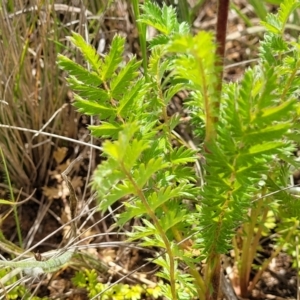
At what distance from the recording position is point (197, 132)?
92 centimetres

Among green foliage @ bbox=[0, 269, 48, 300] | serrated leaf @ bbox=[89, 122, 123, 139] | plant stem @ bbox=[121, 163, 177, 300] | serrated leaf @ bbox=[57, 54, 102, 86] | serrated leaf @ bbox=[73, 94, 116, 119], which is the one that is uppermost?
serrated leaf @ bbox=[57, 54, 102, 86]

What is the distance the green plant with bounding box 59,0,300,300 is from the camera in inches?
26.9

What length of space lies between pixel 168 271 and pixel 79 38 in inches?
16.1

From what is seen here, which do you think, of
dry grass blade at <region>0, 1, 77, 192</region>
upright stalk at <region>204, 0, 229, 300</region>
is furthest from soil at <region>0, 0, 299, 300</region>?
upright stalk at <region>204, 0, 229, 300</region>

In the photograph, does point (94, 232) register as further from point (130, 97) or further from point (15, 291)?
point (130, 97)

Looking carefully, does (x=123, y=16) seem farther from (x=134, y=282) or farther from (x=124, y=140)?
(x=124, y=140)

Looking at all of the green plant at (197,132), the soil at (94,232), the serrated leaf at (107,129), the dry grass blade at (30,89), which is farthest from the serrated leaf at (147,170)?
the dry grass blade at (30,89)

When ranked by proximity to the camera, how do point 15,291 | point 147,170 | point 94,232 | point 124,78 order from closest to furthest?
1. point 147,170
2. point 124,78
3. point 15,291
4. point 94,232

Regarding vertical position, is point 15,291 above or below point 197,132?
below

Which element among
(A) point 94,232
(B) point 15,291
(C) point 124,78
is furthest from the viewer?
(A) point 94,232

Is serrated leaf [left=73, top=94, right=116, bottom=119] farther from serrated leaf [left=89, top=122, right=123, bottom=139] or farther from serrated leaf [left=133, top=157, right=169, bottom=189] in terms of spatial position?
serrated leaf [left=133, top=157, right=169, bottom=189]

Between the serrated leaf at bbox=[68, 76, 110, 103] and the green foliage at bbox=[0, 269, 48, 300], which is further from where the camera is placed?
the green foliage at bbox=[0, 269, 48, 300]

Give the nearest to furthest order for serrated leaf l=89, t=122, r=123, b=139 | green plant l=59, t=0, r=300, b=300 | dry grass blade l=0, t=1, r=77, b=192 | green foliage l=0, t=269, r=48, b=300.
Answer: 1. green plant l=59, t=0, r=300, b=300
2. serrated leaf l=89, t=122, r=123, b=139
3. green foliage l=0, t=269, r=48, b=300
4. dry grass blade l=0, t=1, r=77, b=192

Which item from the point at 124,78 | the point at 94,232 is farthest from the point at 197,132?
the point at 94,232
